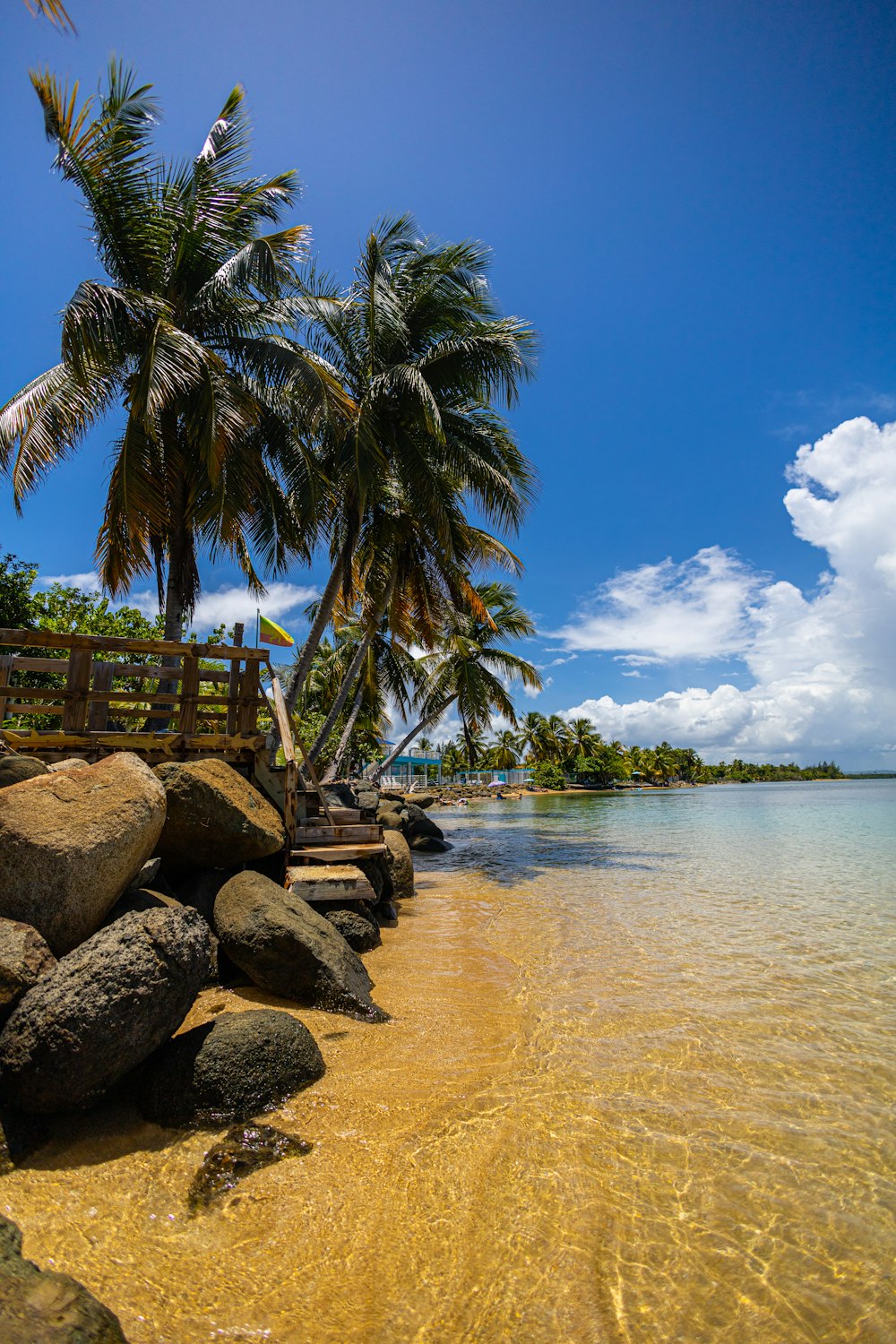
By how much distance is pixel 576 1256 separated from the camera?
2795 millimetres

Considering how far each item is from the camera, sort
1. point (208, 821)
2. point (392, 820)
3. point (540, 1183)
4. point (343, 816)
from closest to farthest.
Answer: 1. point (540, 1183)
2. point (208, 821)
3. point (343, 816)
4. point (392, 820)

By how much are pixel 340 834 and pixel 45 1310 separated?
6.83 metres

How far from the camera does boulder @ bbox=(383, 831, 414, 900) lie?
10852 mm

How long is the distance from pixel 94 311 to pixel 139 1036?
1053 cm

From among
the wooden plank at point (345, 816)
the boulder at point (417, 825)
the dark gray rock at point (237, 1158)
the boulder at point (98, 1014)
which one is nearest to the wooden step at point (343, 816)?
the wooden plank at point (345, 816)

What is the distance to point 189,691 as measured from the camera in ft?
26.8

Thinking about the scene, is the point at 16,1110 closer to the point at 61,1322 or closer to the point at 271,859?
the point at 61,1322

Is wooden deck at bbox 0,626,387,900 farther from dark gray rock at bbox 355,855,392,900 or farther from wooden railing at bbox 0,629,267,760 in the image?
dark gray rock at bbox 355,855,392,900

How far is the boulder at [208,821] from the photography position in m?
5.83

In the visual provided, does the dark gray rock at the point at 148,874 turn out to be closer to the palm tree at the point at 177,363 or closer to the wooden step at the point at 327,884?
the wooden step at the point at 327,884

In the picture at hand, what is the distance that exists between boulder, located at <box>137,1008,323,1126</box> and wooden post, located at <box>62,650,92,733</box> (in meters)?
4.84

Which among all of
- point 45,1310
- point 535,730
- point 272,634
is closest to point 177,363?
point 272,634

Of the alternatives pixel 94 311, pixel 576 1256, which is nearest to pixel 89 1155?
pixel 576 1256

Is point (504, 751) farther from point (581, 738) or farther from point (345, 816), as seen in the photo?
point (345, 816)
